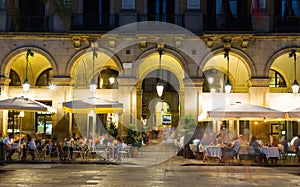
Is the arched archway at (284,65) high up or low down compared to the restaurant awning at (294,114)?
up

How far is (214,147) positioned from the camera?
20953 mm

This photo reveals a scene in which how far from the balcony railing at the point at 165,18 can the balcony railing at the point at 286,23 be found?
4.69 m

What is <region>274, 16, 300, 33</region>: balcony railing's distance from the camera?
2462cm

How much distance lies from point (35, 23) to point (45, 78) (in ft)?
15.9

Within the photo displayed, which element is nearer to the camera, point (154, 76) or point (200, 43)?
point (200, 43)

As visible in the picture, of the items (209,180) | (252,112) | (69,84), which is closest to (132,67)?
(69,84)

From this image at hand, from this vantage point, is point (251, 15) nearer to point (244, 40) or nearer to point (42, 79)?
point (244, 40)

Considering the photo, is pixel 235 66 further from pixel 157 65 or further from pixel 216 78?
pixel 157 65

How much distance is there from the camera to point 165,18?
81.8 feet

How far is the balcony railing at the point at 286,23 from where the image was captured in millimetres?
24625

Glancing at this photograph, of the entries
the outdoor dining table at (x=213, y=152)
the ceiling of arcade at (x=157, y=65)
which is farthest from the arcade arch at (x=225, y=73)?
the outdoor dining table at (x=213, y=152)

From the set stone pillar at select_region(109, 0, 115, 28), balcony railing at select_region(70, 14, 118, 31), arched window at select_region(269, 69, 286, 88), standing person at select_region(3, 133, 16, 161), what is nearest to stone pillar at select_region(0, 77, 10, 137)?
standing person at select_region(3, 133, 16, 161)

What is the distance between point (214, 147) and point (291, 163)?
10.8 ft

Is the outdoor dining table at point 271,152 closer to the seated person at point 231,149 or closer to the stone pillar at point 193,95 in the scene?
the seated person at point 231,149
